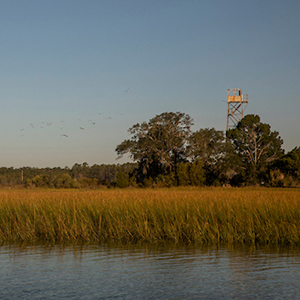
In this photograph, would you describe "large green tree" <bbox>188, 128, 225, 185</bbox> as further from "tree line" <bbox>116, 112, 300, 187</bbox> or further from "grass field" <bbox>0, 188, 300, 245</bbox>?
"grass field" <bbox>0, 188, 300, 245</bbox>

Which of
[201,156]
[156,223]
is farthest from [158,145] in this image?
[156,223]

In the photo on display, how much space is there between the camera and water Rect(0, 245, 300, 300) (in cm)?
793

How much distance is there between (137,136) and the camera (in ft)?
205

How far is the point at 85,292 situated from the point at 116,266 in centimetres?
229

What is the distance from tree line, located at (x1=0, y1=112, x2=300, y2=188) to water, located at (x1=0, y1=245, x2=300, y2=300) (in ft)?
138

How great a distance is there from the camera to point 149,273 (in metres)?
9.52

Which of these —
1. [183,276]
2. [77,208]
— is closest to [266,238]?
[183,276]

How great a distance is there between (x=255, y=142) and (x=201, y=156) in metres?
Answer: 7.15

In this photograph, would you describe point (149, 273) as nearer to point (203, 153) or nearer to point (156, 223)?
point (156, 223)

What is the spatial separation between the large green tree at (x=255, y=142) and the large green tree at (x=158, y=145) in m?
7.01

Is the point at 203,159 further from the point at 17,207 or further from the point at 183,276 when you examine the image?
the point at 183,276

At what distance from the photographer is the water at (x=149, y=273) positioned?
7934mm

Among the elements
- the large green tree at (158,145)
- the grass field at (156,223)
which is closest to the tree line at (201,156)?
the large green tree at (158,145)

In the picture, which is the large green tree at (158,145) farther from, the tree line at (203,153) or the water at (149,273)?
the water at (149,273)
